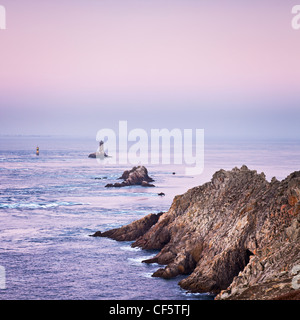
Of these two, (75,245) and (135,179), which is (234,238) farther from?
(135,179)

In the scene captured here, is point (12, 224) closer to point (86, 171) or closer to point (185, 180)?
point (185, 180)

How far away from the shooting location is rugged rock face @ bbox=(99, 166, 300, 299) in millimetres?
28344

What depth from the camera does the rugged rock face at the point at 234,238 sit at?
2834 centimetres

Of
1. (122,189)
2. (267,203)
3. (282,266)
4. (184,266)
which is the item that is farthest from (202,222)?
(122,189)

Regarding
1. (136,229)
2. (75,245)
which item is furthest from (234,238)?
(75,245)

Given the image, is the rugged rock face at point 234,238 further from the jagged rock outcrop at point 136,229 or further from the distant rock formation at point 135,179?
the distant rock formation at point 135,179

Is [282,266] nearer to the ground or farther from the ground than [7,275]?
farther from the ground

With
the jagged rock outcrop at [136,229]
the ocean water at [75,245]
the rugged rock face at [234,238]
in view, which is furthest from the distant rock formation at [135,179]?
the rugged rock face at [234,238]

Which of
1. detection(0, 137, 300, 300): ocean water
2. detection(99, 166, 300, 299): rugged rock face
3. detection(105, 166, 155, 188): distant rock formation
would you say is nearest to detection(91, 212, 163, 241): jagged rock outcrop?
detection(0, 137, 300, 300): ocean water

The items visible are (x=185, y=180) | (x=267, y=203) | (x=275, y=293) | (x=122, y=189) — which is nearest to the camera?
(x=275, y=293)

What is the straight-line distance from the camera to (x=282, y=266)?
2800 centimetres
